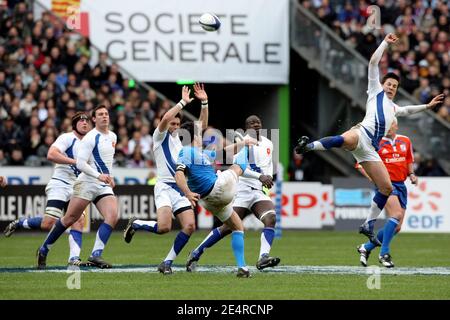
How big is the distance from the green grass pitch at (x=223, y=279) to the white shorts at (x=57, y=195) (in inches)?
32.9

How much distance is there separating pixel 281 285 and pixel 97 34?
840 inches

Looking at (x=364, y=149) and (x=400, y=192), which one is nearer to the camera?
(x=364, y=149)

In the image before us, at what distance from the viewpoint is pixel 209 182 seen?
14.4 meters

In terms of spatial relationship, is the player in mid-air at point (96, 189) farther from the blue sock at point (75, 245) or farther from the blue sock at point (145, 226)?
the blue sock at point (145, 226)

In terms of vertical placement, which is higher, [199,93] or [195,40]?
[195,40]

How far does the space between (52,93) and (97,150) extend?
45.2 feet

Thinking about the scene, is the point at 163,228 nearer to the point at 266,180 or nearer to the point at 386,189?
the point at 266,180

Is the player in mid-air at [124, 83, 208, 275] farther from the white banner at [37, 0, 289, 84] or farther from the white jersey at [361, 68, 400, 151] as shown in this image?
the white banner at [37, 0, 289, 84]

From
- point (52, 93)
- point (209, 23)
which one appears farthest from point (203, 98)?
point (52, 93)

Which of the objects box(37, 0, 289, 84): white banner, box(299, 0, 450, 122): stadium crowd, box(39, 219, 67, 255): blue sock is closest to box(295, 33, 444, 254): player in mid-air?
box(39, 219, 67, 255): blue sock

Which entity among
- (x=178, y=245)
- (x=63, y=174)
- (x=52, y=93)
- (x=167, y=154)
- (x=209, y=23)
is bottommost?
(x=178, y=245)

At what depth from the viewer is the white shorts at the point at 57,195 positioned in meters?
17.4

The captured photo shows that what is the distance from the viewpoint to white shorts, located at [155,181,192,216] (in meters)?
15.7

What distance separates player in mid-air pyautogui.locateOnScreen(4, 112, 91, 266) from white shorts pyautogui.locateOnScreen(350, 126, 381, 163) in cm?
438
